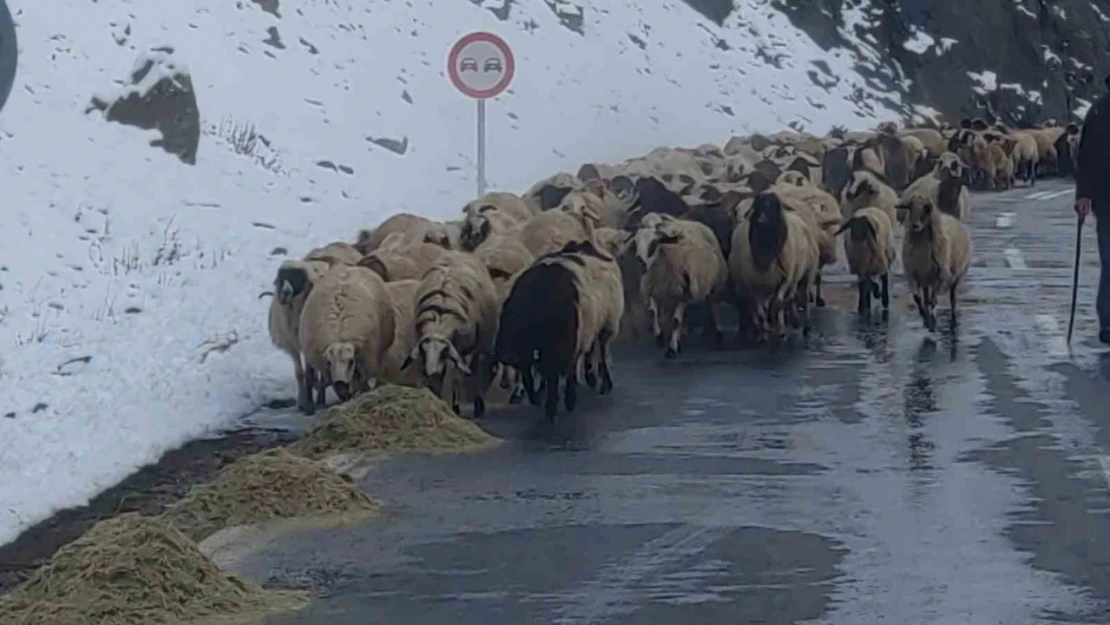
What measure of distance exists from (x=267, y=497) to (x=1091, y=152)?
28.4 ft

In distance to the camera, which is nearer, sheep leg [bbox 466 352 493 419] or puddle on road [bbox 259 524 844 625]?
puddle on road [bbox 259 524 844 625]

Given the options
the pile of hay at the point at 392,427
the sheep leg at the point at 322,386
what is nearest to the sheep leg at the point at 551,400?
the pile of hay at the point at 392,427

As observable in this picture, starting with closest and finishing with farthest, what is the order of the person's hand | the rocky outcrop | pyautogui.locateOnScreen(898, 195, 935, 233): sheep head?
the person's hand → pyautogui.locateOnScreen(898, 195, 935, 233): sheep head → the rocky outcrop

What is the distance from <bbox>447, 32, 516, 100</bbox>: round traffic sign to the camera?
2228 centimetres

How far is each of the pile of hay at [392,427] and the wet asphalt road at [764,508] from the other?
0.33 m

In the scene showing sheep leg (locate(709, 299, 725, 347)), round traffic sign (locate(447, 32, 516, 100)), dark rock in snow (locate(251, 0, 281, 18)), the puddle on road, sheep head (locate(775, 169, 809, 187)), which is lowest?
the puddle on road

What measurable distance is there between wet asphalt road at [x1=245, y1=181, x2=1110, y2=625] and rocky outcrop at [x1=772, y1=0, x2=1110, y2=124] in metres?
47.4

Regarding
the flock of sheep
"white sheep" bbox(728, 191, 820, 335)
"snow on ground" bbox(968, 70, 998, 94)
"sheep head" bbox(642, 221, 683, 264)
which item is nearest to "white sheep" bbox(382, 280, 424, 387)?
the flock of sheep

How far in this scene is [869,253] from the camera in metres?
20.1

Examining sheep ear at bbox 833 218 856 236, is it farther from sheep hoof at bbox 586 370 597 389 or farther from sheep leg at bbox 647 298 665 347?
sheep hoof at bbox 586 370 597 389

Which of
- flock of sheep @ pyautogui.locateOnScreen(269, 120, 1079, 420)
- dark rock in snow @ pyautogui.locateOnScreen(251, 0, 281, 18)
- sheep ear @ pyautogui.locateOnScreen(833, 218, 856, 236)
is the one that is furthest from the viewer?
dark rock in snow @ pyautogui.locateOnScreen(251, 0, 281, 18)

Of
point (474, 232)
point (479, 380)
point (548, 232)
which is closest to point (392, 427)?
point (479, 380)

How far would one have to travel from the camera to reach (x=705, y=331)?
19.0 m

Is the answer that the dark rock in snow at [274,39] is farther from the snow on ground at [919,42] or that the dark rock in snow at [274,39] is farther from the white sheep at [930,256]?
the snow on ground at [919,42]
